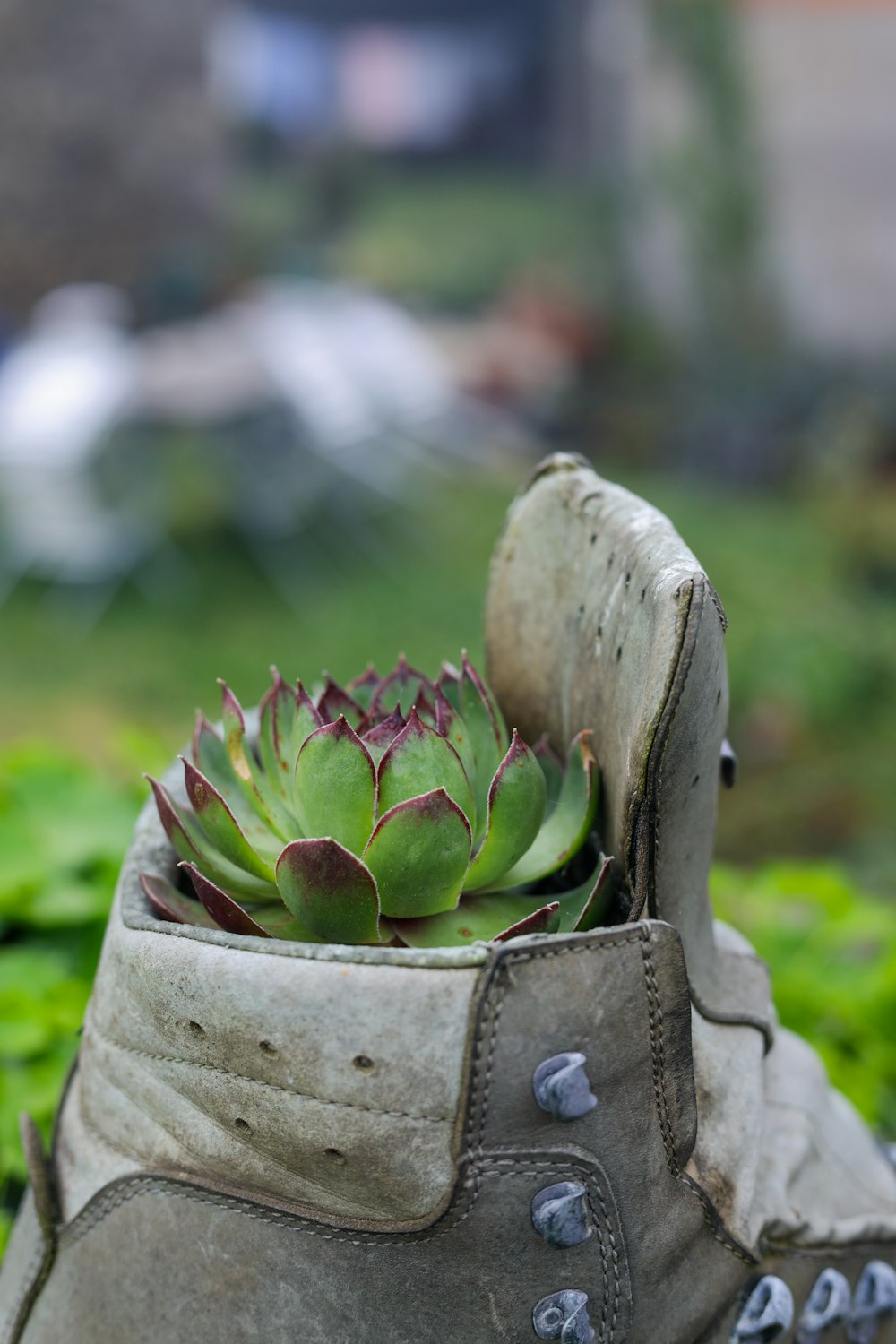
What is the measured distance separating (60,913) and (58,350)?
4365 millimetres

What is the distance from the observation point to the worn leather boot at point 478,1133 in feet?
2.75

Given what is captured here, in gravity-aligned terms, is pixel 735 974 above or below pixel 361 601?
above

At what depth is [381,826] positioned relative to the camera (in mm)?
925

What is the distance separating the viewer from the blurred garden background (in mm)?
1964

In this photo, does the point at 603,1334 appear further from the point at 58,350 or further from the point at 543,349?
the point at 543,349

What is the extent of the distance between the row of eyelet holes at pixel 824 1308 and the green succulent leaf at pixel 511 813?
367mm

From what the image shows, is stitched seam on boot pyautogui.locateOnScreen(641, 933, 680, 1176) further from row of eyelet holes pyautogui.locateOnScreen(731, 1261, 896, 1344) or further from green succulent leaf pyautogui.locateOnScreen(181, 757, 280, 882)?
green succulent leaf pyautogui.locateOnScreen(181, 757, 280, 882)

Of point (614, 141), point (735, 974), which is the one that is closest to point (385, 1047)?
point (735, 974)

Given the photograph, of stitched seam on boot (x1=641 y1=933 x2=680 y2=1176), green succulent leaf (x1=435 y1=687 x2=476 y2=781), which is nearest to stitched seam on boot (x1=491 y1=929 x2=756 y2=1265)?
stitched seam on boot (x1=641 y1=933 x2=680 y2=1176)

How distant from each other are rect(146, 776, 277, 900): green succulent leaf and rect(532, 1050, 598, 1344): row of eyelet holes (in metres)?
0.29

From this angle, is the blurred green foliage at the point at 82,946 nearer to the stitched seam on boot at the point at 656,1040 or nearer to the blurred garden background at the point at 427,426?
the blurred garden background at the point at 427,426

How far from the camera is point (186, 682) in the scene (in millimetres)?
4660

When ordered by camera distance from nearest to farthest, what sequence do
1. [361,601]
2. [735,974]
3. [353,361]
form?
[735,974], [361,601], [353,361]

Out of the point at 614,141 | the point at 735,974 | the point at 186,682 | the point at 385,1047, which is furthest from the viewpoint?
the point at 614,141
